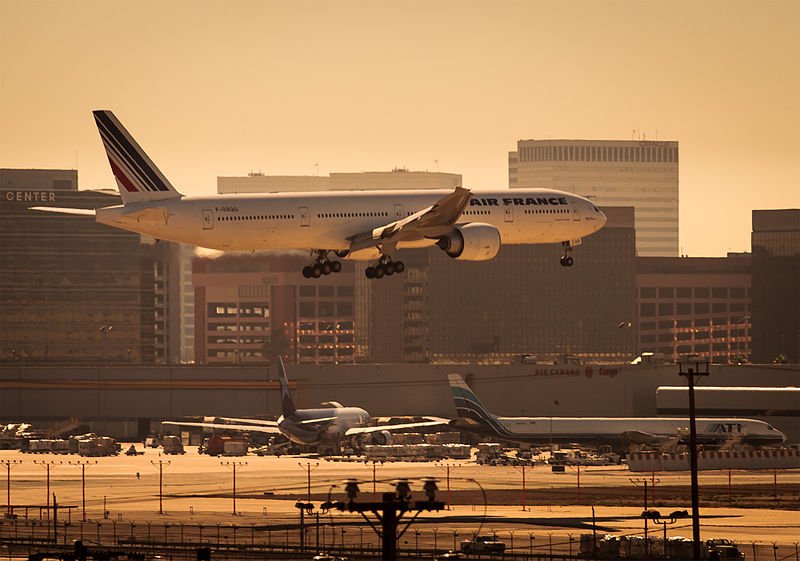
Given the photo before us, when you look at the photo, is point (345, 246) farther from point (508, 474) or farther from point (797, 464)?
point (797, 464)

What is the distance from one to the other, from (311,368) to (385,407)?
28.8 feet

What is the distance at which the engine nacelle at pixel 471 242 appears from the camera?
110688 mm

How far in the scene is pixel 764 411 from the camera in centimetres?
17300

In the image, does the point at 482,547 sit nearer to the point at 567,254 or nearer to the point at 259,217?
the point at 259,217

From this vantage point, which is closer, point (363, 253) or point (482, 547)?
point (482, 547)

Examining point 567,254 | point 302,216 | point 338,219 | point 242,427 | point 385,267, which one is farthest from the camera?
point 242,427

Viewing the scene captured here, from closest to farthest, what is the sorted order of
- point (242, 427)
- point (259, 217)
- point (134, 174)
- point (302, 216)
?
point (259, 217) → point (302, 216) → point (134, 174) → point (242, 427)

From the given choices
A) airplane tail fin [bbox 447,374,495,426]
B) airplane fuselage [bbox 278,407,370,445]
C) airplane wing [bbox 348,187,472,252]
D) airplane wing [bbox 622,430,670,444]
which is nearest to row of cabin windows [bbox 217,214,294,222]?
airplane wing [bbox 348,187,472,252]

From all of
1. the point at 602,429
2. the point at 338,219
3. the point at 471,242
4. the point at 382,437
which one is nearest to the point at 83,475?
the point at 338,219

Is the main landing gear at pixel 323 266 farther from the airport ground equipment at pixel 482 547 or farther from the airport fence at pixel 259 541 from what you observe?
the airport ground equipment at pixel 482 547

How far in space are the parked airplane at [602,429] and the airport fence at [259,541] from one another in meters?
54.3

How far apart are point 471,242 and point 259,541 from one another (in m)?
26.6

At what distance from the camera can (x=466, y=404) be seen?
15525 cm

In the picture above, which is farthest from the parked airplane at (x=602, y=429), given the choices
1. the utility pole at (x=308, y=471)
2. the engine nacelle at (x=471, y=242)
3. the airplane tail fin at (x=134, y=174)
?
the airplane tail fin at (x=134, y=174)
